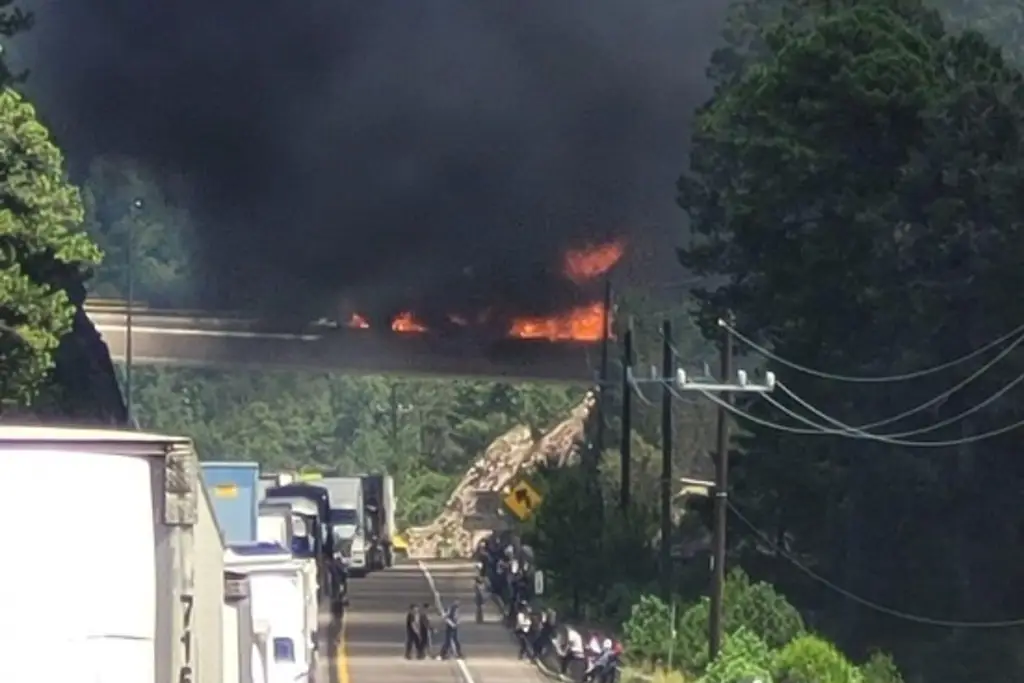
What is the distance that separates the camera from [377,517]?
98000 millimetres

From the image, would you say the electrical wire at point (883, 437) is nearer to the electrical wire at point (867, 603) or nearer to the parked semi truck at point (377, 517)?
the electrical wire at point (867, 603)

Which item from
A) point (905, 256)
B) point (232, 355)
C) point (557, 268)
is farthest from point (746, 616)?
point (232, 355)

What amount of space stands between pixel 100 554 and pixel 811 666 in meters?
28.5

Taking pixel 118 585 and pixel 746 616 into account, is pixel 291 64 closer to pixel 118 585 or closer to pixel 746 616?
pixel 746 616

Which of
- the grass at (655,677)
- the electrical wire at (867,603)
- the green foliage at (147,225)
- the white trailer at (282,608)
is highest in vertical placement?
the green foliage at (147,225)

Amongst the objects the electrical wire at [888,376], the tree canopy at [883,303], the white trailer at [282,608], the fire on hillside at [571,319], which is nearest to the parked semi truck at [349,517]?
the fire on hillside at [571,319]

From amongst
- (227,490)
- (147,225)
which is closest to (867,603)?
(227,490)

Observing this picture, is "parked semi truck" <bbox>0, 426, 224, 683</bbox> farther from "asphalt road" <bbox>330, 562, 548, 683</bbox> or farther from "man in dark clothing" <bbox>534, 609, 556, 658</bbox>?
"man in dark clothing" <bbox>534, 609, 556, 658</bbox>

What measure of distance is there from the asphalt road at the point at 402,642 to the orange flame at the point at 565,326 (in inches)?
327

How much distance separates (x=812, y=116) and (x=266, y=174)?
2672 centimetres

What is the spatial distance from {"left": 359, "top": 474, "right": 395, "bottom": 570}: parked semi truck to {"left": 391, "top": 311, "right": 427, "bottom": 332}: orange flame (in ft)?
18.7

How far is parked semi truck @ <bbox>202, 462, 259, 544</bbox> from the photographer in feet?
128

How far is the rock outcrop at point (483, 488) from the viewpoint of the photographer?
130625 mm

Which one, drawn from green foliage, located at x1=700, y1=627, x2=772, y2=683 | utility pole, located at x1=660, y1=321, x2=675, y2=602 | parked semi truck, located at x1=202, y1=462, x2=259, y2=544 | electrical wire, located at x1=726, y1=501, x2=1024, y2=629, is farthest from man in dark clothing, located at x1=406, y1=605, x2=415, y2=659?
parked semi truck, located at x1=202, y1=462, x2=259, y2=544
